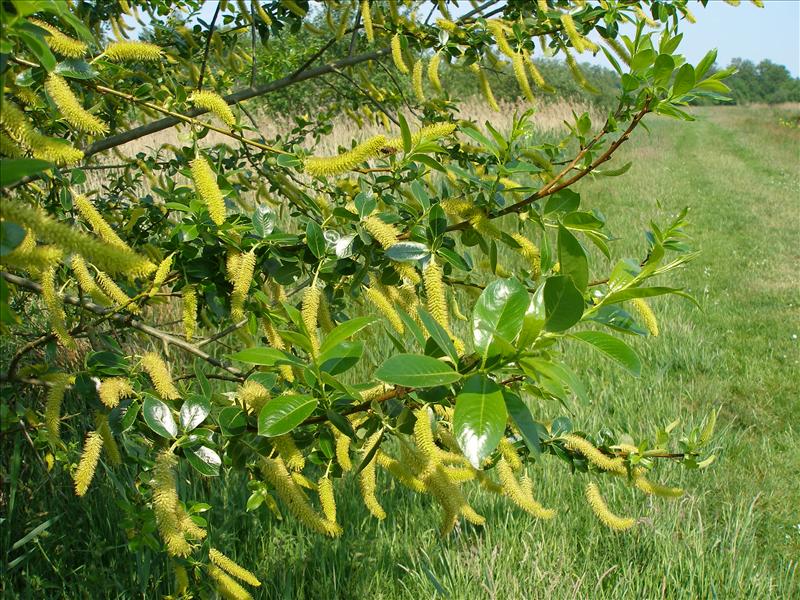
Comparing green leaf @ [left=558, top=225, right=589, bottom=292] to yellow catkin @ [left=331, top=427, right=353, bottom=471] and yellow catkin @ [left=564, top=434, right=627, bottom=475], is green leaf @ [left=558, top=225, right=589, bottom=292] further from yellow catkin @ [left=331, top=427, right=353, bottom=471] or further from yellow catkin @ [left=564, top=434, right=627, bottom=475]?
yellow catkin @ [left=564, top=434, right=627, bottom=475]

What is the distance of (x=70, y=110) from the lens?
29.6 inches

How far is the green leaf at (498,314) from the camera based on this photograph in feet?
2.07

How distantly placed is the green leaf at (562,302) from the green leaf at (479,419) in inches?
3.2

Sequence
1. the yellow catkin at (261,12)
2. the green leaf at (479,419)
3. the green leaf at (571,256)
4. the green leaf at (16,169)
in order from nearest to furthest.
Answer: the green leaf at (16,169), the green leaf at (479,419), the green leaf at (571,256), the yellow catkin at (261,12)

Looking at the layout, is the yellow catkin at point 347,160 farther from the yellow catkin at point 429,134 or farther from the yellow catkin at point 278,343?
the yellow catkin at point 278,343

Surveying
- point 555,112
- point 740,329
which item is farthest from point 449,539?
point 555,112

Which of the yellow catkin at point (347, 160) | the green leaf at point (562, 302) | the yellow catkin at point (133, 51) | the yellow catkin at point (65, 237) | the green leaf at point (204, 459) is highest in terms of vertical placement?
the yellow catkin at point (133, 51)

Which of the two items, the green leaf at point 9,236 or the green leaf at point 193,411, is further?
the green leaf at point 193,411

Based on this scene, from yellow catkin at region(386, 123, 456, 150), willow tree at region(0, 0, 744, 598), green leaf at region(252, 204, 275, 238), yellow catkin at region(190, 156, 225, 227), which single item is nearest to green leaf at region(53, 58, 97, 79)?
willow tree at region(0, 0, 744, 598)

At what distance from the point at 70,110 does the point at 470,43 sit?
99 centimetres

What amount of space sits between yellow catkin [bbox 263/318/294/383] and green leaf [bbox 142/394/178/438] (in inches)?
6.1

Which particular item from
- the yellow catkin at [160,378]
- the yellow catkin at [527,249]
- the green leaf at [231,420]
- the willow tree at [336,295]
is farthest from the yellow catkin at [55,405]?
the yellow catkin at [527,249]

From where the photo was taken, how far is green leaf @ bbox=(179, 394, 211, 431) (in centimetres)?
90

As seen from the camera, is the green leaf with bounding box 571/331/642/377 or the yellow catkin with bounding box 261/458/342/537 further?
the yellow catkin with bounding box 261/458/342/537
